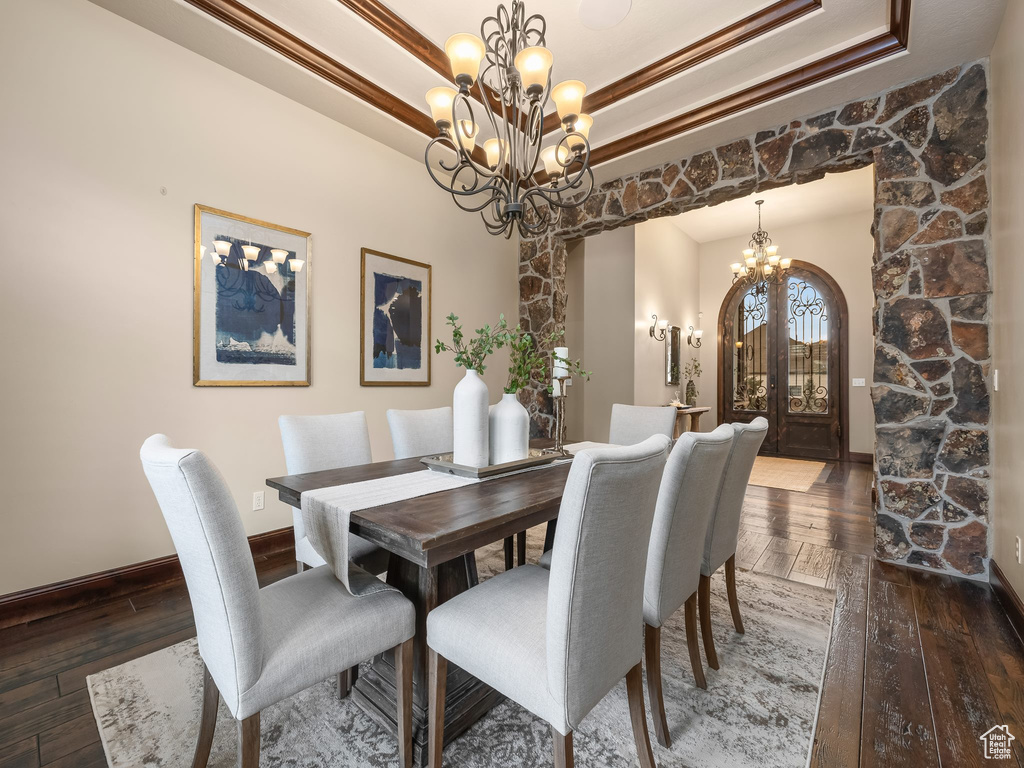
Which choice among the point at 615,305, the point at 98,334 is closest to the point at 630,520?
the point at 98,334

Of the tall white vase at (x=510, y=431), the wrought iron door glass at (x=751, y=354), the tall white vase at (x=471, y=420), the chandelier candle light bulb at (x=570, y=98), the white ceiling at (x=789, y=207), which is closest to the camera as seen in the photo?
the tall white vase at (x=471, y=420)

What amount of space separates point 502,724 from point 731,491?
1168 mm

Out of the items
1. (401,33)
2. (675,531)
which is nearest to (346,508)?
(675,531)

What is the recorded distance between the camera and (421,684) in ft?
4.71

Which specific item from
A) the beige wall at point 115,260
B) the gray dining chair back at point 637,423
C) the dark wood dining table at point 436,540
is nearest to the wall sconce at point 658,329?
the gray dining chair back at point 637,423

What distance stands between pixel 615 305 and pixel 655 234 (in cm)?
120

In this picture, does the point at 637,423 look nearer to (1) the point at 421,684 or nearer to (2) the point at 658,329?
(1) the point at 421,684

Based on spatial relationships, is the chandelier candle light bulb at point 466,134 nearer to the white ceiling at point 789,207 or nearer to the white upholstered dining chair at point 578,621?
the white upholstered dining chair at point 578,621

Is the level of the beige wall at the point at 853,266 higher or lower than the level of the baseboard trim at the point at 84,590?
higher

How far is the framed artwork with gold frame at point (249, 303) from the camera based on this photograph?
263 cm

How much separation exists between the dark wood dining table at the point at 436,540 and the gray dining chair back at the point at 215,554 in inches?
12.7

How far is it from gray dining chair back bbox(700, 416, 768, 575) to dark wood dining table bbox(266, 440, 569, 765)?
2.03 feet

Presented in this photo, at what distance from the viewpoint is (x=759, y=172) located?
3.34 m

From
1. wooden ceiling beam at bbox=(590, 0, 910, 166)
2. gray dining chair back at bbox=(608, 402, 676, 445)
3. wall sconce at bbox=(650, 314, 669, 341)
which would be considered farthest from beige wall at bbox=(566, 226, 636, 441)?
gray dining chair back at bbox=(608, 402, 676, 445)
